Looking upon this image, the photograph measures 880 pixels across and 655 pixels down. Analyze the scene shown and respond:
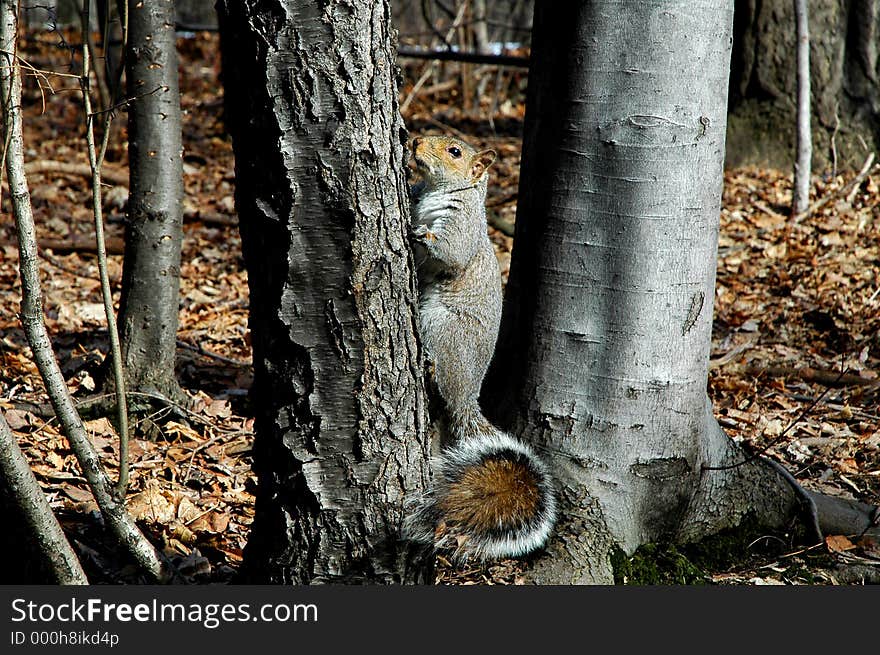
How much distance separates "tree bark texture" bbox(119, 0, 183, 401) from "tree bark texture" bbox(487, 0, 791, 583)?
5.60 feet

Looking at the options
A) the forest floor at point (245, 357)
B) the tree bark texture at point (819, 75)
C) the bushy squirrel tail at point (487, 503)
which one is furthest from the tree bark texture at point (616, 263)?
the tree bark texture at point (819, 75)

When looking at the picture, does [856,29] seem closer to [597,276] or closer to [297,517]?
[597,276]

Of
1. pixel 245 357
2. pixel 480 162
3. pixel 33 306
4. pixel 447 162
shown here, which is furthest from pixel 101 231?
pixel 245 357

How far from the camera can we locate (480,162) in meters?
3.73

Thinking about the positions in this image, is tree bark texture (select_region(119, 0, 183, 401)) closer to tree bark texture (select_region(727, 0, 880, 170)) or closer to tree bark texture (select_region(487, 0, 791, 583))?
tree bark texture (select_region(487, 0, 791, 583))

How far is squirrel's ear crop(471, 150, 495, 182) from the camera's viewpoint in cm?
371

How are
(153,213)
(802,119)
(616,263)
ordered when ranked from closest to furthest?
1. (616,263)
2. (153,213)
3. (802,119)

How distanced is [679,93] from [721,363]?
2444mm

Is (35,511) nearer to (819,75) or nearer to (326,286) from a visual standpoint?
(326,286)

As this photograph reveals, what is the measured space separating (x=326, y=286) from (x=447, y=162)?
163cm

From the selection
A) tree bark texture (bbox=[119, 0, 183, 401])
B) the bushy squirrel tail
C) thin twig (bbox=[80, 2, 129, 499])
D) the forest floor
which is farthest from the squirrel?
tree bark texture (bbox=[119, 0, 183, 401])

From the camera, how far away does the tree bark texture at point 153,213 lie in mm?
3680

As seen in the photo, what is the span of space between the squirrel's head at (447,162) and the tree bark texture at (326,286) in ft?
4.43

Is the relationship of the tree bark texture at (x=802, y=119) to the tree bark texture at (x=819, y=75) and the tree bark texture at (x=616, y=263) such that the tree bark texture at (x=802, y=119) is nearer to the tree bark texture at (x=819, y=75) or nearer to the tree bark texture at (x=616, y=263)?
the tree bark texture at (x=819, y=75)
